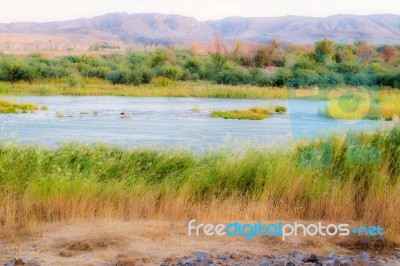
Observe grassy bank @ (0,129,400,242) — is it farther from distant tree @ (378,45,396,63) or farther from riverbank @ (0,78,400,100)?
distant tree @ (378,45,396,63)

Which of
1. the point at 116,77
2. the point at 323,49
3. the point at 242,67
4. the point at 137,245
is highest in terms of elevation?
the point at 137,245

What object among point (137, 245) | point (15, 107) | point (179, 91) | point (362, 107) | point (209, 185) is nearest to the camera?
point (137, 245)

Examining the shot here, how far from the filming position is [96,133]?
1997cm

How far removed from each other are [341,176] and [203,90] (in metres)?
29.3

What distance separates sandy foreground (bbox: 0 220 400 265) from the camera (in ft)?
18.7

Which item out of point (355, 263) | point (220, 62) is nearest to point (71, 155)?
point (355, 263)

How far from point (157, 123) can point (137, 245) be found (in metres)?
18.1

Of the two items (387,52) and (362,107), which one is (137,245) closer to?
(362,107)

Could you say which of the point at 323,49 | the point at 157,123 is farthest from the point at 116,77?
the point at 157,123

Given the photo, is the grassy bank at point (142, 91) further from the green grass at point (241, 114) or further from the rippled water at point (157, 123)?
the green grass at point (241, 114)

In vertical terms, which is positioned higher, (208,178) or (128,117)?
(208,178)

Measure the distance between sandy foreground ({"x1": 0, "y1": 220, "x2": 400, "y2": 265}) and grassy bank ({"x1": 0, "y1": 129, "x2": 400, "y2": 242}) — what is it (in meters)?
0.37

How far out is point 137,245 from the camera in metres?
6.08

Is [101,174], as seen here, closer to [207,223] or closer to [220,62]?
[207,223]
